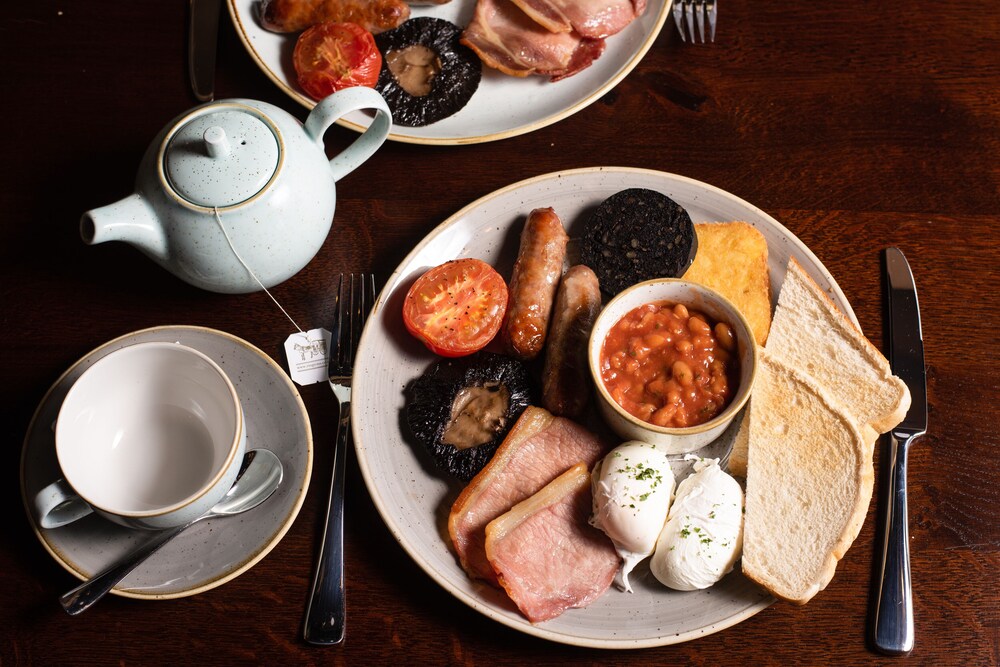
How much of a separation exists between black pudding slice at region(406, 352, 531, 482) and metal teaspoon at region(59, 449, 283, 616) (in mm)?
398

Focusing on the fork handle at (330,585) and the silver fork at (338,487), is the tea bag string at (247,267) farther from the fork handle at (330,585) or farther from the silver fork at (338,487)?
the fork handle at (330,585)

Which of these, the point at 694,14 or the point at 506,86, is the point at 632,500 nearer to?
the point at 506,86

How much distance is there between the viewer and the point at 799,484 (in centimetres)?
220

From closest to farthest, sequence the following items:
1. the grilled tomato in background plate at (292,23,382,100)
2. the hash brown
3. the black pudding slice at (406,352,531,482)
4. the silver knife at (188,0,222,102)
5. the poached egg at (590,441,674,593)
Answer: the poached egg at (590,441,674,593) → the black pudding slice at (406,352,531,482) → the hash brown → the grilled tomato in background plate at (292,23,382,100) → the silver knife at (188,0,222,102)

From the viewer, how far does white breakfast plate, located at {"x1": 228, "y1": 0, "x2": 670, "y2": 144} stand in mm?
2699

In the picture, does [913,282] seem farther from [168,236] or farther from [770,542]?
[168,236]

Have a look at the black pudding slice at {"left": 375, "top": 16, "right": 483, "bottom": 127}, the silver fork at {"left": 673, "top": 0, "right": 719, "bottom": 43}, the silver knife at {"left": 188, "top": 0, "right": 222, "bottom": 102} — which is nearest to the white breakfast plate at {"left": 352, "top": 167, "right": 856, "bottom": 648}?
the black pudding slice at {"left": 375, "top": 16, "right": 483, "bottom": 127}

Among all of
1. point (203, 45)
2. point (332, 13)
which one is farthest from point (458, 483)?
point (203, 45)

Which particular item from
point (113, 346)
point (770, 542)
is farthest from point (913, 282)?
point (113, 346)

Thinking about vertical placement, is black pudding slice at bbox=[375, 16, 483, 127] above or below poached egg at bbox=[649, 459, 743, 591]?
above

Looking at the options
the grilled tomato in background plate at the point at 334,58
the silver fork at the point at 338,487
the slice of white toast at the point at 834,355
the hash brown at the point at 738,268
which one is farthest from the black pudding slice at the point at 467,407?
the grilled tomato in background plate at the point at 334,58

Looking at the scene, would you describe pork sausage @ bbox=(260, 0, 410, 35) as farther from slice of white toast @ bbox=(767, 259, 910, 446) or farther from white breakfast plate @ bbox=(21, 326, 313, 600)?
slice of white toast @ bbox=(767, 259, 910, 446)

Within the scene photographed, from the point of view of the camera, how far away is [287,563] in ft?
7.52

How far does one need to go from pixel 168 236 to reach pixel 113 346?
440mm
